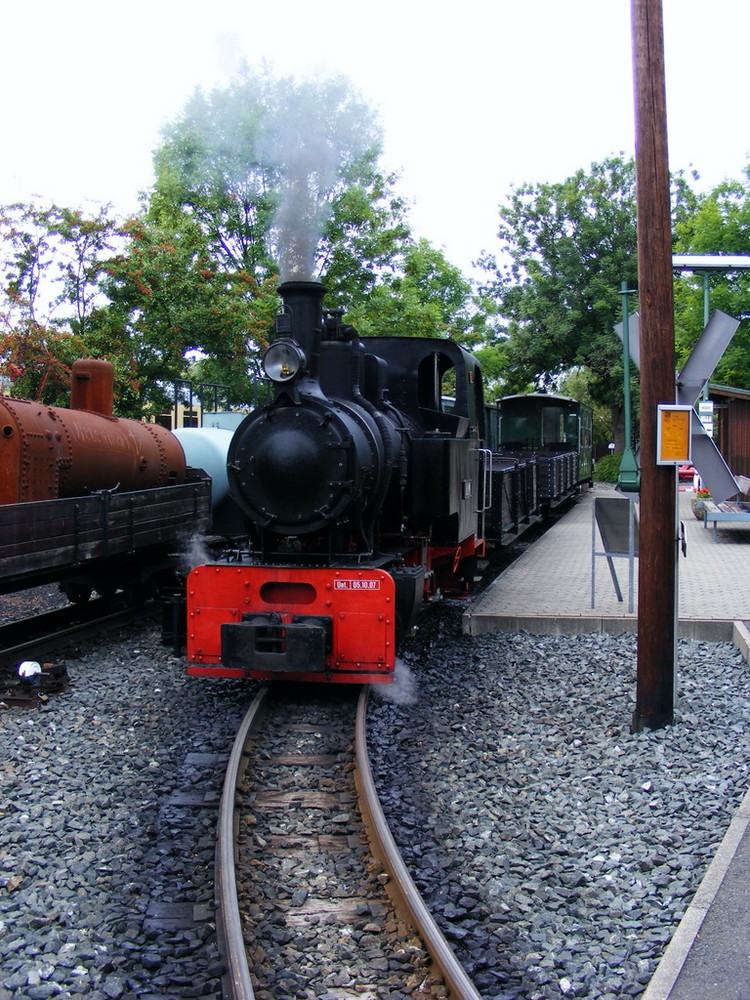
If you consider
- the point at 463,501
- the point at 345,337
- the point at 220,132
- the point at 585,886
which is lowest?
the point at 585,886

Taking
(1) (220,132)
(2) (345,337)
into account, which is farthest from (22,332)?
(2) (345,337)

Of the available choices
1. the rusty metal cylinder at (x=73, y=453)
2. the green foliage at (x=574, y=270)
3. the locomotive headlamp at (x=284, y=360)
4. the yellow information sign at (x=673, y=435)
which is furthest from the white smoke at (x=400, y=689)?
the green foliage at (x=574, y=270)

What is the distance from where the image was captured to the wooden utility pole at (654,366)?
231 inches

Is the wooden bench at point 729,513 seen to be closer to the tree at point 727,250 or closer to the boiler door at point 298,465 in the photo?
the tree at point 727,250

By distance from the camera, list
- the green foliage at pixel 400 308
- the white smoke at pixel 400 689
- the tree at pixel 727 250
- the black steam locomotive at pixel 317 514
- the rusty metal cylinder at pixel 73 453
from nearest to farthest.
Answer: the black steam locomotive at pixel 317 514, the white smoke at pixel 400 689, the rusty metal cylinder at pixel 73 453, the tree at pixel 727 250, the green foliage at pixel 400 308

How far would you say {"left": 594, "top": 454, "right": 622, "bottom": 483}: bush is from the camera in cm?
3894

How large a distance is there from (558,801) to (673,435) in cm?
250

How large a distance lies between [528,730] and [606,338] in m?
29.6

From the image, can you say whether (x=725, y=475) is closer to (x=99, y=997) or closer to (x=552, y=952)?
(x=552, y=952)

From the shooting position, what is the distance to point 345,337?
23.3 feet

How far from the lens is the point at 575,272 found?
34062mm

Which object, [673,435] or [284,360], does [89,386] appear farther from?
[673,435]

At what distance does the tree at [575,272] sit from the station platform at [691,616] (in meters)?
14.3

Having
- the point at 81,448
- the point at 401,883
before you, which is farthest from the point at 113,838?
the point at 81,448
